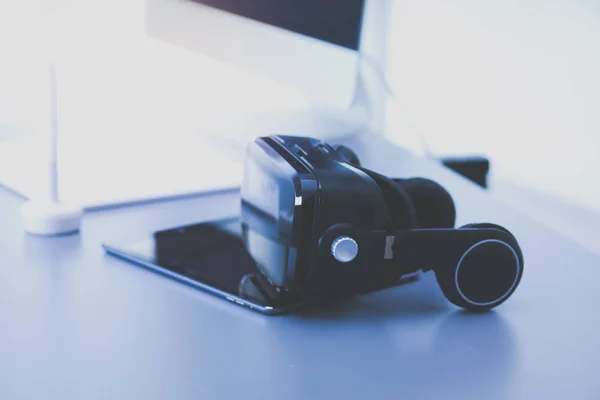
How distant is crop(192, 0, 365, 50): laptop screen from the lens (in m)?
0.75

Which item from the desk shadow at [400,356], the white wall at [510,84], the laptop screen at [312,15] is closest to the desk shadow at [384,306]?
the desk shadow at [400,356]

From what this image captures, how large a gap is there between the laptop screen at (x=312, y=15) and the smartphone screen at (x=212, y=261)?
0.91 feet

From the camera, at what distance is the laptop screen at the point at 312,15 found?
0.75 m

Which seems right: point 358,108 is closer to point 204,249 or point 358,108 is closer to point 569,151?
point 569,151

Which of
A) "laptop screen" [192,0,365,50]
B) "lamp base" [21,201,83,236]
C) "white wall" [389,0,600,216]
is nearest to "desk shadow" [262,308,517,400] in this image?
"lamp base" [21,201,83,236]

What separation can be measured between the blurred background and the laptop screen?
0.06m

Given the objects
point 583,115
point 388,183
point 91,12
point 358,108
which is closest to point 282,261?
point 388,183

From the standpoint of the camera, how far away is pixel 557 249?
64 centimetres

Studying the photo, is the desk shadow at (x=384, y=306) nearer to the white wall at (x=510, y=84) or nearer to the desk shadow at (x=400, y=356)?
the desk shadow at (x=400, y=356)

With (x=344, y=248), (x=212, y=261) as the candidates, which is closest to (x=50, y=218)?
(x=212, y=261)

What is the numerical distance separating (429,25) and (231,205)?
3.57 ft

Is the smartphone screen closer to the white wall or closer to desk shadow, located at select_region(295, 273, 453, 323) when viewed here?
desk shadow, located at select_region(295, 273, 453, 323)

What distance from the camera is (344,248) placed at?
0.42 m

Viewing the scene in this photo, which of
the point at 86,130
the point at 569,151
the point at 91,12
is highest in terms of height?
the point at 91,12
